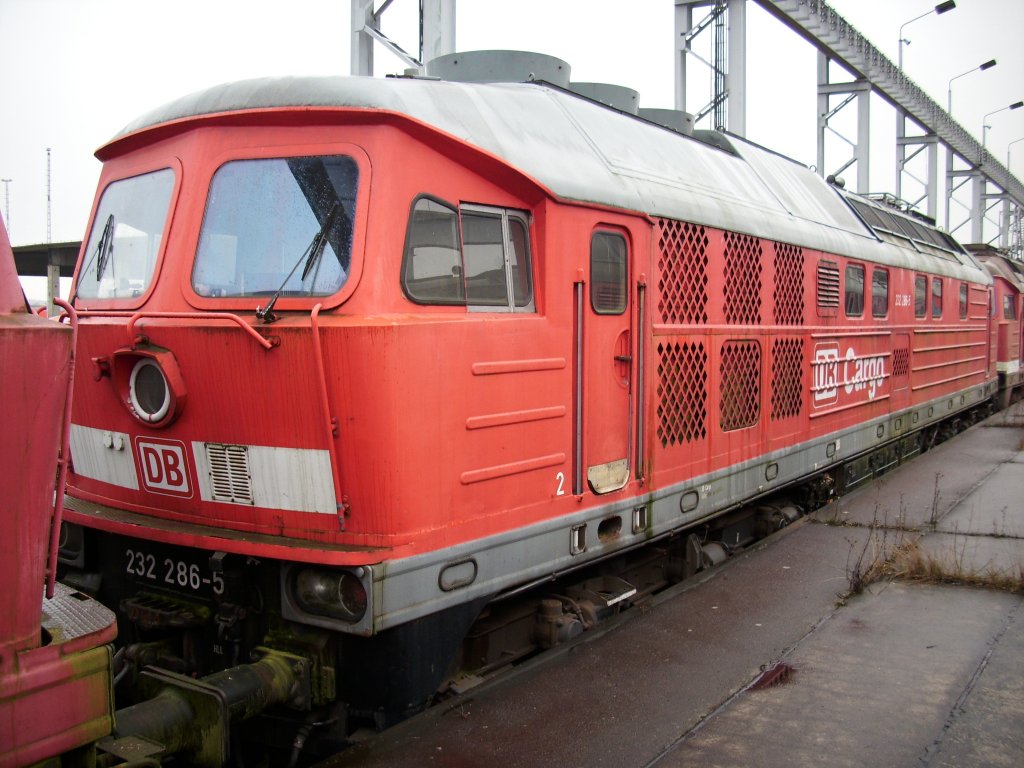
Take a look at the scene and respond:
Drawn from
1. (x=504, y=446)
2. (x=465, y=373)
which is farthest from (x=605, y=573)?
(x=465, y=373)

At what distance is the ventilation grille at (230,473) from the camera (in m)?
3.76

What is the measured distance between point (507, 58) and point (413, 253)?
2123 mm

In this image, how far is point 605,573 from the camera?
17.0 ft

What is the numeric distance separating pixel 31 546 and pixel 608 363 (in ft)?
9.59

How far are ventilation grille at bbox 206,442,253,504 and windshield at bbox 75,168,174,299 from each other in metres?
0.89

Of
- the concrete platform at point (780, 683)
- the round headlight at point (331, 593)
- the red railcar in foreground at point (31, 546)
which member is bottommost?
the concrete platform at point (780, 683)

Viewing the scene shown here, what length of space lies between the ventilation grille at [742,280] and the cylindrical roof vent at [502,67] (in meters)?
1.56

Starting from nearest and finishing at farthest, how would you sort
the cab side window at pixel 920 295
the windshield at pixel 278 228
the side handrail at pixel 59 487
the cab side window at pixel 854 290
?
the side handrail at pixel 59 487
the windshield at pixel 278 228
the cab side window at pixel 854 290
the cab side window at pixel 920 295

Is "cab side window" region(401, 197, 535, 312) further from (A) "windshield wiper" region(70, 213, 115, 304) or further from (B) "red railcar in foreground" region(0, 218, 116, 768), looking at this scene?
(A) "windshield wiper" region(70, 213, 115, 304)

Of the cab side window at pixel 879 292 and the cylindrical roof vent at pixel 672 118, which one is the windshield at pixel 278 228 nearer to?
the cylindrical roof vent at pixel 672 118

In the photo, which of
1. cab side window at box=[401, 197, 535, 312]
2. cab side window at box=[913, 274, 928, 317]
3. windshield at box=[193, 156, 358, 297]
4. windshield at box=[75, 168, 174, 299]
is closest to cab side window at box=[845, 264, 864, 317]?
cab side window at box=[913, 274, 928, 317]

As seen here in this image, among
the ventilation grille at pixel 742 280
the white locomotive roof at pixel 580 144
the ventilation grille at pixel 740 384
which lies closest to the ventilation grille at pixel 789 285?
the white locomotive roof at pixel 580 144

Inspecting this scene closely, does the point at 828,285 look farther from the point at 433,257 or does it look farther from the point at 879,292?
the point at 433,257

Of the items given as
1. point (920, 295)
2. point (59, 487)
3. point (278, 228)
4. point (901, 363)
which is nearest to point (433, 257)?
point (278, 228)
